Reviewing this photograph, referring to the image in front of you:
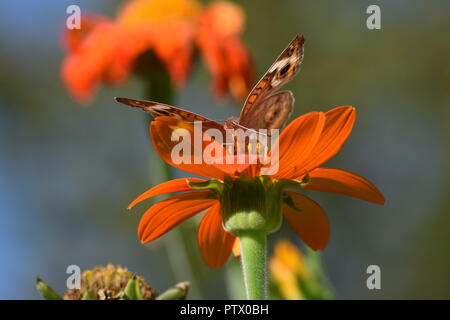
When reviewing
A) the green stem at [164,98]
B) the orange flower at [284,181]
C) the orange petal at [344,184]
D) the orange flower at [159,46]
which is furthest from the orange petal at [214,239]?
the orange flower at [159,46]

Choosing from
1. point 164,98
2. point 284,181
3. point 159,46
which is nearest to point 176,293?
point 284,181

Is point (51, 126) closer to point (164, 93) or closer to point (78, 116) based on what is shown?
point (78, 116)

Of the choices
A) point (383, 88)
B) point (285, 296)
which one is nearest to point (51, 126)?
point (383, 88)

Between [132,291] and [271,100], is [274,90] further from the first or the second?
[132,291]

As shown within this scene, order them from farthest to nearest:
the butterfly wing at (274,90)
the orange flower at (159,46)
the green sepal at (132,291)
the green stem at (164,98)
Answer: the orange flower at (159,46), the green stem at (164,98), the butterfly wing at (274,90), the green sepal at (132,291)

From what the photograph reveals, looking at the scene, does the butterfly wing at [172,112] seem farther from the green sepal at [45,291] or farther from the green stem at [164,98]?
the green stem at [164,98]

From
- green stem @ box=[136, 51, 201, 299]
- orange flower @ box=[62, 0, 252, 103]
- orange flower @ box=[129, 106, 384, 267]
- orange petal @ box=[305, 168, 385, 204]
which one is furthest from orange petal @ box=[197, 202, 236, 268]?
orange flower @ box=[62, 0, 252, 103]
